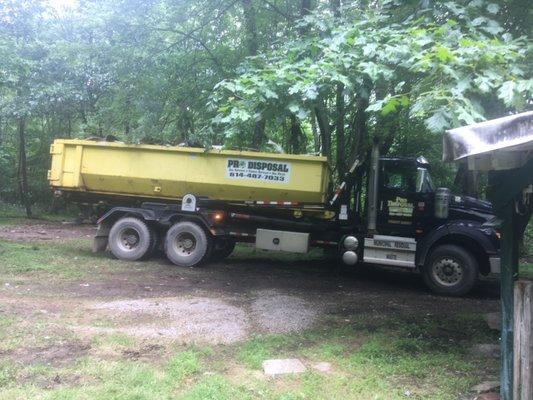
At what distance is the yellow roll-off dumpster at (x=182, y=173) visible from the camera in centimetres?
1070

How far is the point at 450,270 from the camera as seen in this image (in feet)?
31.2

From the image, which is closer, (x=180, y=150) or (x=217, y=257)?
(x=180, y=150)

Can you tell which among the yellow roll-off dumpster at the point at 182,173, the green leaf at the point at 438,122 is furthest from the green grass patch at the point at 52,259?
the green leaf at the point at 438,122

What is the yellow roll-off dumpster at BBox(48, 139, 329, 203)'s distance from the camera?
10.7 metres

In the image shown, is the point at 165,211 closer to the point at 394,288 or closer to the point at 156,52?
the point at 156,52

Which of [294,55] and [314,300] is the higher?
[294,55]

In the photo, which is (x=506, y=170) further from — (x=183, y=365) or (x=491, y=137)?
(x=183, y=365)

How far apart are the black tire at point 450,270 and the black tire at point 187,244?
177 inches

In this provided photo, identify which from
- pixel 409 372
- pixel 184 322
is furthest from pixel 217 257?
pixel 409 372

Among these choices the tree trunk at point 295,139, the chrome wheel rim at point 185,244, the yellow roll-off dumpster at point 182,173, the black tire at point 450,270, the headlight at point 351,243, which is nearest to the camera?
the black tire at point 450,270

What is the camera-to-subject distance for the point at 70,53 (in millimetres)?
13859

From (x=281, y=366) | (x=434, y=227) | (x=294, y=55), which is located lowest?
(x=281, y=366)

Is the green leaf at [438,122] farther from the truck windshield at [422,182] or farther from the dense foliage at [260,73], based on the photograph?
the truck windshield at [422,182]

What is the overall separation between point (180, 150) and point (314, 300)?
4.48 m
